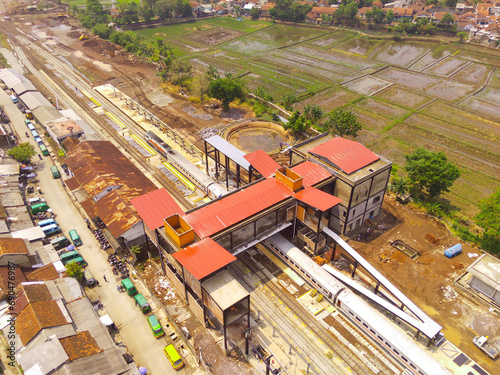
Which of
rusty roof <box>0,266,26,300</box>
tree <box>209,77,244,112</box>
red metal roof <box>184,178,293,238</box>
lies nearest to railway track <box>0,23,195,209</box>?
red metal roof <box>184,178,293,238</box>

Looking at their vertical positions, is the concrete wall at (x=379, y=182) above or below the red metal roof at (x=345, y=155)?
below

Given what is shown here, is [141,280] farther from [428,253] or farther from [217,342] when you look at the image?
[428,253]

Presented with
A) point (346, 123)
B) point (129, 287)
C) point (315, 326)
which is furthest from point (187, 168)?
point (315, 326)

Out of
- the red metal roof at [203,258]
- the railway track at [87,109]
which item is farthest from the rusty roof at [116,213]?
the red metal roof at [203,258]

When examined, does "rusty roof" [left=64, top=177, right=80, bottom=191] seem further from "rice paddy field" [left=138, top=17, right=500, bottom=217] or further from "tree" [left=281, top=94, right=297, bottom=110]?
"rice paddy field" [left=138, top=17, right=500, bottom=217]

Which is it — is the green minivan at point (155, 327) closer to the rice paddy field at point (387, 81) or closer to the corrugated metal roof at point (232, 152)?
the corrugated metal roof at point (232, 152)
